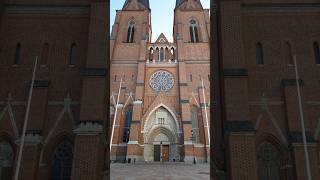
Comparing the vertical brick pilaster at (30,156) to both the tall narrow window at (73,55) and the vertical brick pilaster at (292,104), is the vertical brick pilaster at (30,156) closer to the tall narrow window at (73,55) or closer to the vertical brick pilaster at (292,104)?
the tall narrow window at (73,55)

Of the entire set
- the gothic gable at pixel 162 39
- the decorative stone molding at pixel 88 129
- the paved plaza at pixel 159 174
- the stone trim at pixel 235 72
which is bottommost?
the paved plaza at pixel 159 174

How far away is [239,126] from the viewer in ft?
40.0

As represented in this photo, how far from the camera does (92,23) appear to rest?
14180 mm

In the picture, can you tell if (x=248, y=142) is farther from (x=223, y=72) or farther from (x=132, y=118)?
(x=132, y=118)

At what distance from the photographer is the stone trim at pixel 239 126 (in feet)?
39.6

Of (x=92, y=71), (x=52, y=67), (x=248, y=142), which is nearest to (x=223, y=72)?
(x=248, y=142)

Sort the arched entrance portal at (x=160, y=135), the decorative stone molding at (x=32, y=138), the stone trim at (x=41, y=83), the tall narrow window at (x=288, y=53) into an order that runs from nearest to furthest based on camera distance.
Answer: the decorative stone molding at (x=32, y=138)
the stone trim at (x=41, y=83)
the tall narrow window at (x=288, y=53)
the arched entrance portal at (x=160, y=135)

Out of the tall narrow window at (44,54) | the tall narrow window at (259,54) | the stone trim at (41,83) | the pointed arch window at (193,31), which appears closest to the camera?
the stone trim at (41,83)

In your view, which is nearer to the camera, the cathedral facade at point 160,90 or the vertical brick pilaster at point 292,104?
the vertical brick pilaster at point 292,104

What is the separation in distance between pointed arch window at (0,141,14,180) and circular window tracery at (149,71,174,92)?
120 feet

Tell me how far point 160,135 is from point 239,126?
3485cm

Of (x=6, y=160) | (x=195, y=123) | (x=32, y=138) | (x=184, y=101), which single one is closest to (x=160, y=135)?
(x=195, y=123)

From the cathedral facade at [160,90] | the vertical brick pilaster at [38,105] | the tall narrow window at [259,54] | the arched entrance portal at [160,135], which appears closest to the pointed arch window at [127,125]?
Answer: the cathedral facade at [160,90]

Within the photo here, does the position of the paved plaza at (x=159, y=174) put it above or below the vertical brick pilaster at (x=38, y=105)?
below
